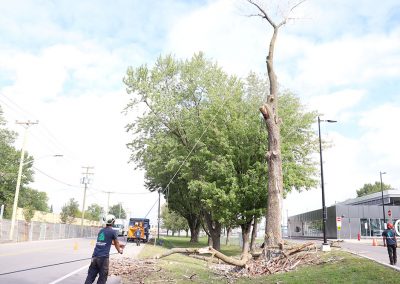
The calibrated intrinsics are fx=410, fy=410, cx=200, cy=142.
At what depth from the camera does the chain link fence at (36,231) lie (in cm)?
3416

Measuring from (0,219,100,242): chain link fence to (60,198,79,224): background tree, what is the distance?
21.5 m

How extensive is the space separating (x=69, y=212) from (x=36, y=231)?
172 feet

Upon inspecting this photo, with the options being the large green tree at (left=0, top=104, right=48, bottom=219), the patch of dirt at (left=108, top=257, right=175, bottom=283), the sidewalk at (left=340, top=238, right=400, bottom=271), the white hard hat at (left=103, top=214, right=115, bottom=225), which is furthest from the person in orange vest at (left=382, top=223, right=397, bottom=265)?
the large green tree at (left=0, top=104, right=48, bottom=219)

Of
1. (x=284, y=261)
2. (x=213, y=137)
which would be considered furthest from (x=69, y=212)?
(x=284, y=261)

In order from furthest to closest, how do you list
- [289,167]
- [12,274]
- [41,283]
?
[289,167] → [12,274] → [41,283]

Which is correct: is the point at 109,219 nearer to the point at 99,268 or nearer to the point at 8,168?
A: the point at 99,268

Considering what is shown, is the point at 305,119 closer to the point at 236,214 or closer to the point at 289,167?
the point at 289,167

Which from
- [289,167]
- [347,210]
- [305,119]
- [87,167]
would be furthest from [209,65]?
[87,167]

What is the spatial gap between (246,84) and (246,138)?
23.2 feet

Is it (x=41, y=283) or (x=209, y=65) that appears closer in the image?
(x=41, y=283)

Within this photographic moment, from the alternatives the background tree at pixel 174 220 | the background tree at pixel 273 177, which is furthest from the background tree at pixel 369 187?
the background tree at pixel 273 177

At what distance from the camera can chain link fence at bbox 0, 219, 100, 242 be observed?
34.2 metres

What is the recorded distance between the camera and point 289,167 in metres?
27.7

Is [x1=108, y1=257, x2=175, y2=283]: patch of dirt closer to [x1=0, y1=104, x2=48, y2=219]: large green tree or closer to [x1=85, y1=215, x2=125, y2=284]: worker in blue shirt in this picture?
[x1=85, y1=215, x2=125, y2=284]: worker in blue shirt
